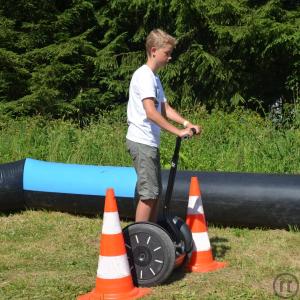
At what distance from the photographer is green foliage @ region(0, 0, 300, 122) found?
1126cm

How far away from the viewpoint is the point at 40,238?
5457 millimetres

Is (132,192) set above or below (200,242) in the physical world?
above

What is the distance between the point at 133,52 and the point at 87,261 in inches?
370

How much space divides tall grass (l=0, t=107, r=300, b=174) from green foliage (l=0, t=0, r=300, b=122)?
7.46 feet

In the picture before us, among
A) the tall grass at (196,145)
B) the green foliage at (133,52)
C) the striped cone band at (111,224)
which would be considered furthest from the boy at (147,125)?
the green foliage at (133,52)

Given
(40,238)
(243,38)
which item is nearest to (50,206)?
(40,238)

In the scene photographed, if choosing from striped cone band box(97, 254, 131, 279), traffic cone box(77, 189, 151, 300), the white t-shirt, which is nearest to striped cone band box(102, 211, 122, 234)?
traffic cone box(77, 189, 151, 300)

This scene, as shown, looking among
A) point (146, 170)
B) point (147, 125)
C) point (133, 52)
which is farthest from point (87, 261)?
point (133, 52)

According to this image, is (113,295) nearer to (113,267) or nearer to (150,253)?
(113,267)

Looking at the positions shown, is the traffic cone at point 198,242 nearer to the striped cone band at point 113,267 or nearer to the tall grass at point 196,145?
the striped cone band at point 113,267

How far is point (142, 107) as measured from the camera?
409 cm

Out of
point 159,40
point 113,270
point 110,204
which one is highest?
point 159,40

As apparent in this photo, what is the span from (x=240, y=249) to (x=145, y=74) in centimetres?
189

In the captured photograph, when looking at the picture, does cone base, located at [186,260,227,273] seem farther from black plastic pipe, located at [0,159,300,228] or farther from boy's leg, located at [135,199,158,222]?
black plastic pipe, located at [0,159,300,228]
